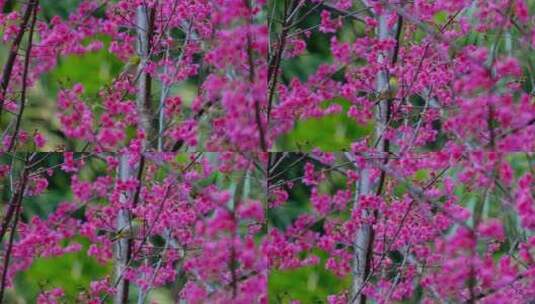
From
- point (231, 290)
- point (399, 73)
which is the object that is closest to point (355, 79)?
point (399, 73)

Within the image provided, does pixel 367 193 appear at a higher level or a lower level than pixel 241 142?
lower

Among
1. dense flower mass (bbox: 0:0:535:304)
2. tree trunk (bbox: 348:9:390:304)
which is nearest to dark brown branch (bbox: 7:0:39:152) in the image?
dense flower mass (bbox: 0:0:535:304)

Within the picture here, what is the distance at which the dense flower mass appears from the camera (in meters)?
3.46

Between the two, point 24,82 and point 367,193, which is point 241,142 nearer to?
point 367,193

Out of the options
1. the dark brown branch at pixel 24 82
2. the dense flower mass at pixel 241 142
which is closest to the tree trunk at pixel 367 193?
the dense flower mass at pixel 241 142

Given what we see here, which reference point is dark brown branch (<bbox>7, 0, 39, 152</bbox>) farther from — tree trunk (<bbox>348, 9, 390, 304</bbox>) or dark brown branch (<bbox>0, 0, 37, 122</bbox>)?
tree trunk (<bbox>348, 9, 390, 304</bbox>)

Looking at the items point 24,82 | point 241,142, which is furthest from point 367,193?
point 24,82

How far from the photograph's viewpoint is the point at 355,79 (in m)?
3.54

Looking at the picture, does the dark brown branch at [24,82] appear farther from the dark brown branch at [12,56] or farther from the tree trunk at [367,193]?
the tree trunk at [367,193]

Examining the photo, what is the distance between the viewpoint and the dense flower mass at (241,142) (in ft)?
11.4

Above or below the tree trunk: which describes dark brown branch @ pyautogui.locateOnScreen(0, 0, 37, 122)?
above

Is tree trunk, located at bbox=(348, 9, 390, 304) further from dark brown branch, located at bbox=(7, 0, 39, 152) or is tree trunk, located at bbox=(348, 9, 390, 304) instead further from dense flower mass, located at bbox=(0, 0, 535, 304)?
dark brown branch, located at bbox=(7, 0, 39, 152)

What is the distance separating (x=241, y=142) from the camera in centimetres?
352

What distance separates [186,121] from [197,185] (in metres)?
0.24
